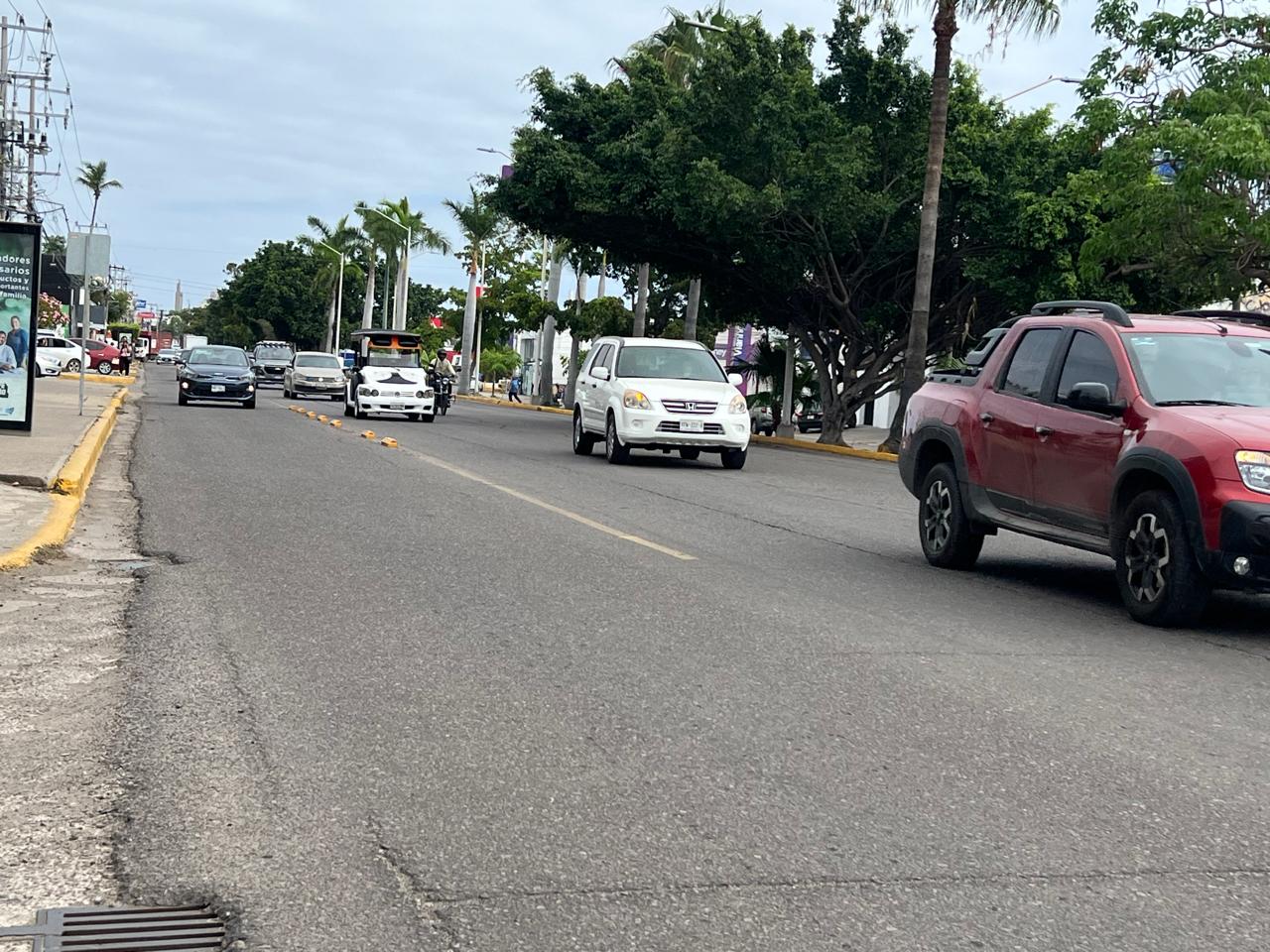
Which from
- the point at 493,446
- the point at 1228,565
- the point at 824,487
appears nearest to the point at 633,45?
the point at 493,446

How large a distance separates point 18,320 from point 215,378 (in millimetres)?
19429

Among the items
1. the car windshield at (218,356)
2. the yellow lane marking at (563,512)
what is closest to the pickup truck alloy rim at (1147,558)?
the yellow lane marking at (563,512)

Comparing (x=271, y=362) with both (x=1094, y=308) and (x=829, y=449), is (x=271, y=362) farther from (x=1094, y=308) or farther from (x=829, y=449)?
(x=1094, y=308)

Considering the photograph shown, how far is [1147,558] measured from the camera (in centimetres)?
871

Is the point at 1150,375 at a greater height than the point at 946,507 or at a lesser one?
greater

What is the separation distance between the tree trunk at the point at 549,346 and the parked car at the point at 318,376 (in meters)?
9.93

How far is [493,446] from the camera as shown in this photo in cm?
2516

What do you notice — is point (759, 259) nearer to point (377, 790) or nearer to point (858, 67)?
point (858, 67)

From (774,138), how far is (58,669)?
2763cm

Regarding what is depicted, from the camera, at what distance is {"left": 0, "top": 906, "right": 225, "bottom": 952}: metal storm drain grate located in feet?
12.1

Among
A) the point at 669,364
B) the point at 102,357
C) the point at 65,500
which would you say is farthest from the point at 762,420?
the point at 65,500

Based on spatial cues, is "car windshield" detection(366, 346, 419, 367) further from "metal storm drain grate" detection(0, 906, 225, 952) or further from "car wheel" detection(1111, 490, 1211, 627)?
"metal storm drain grate" detection(0, 906, 225, 952)

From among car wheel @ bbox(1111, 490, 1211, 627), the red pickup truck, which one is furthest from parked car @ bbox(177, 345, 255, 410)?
car wheel @ bbox(1111, 490, 1211, 627)

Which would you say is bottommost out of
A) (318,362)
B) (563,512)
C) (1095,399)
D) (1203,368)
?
(563,512)
